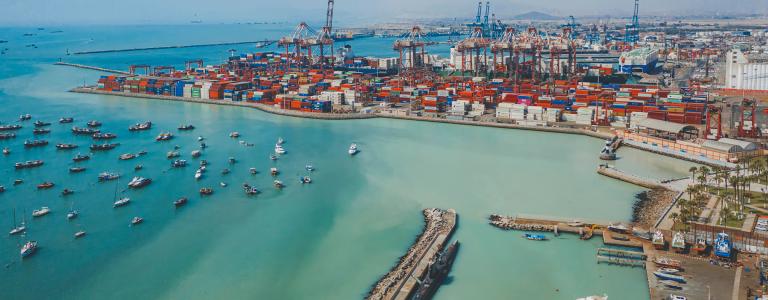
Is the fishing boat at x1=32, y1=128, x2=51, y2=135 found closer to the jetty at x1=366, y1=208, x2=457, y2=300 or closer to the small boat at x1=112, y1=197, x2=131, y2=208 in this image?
the small boat at x1=112, y1=197, x2=131, y2=208

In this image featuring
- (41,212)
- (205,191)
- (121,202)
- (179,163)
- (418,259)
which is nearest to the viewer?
(418,259)

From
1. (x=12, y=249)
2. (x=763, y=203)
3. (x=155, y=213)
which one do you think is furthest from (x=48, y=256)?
(x=763, y=203)

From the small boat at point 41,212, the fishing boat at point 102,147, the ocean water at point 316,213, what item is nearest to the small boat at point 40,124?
the ocean water at point 316,213

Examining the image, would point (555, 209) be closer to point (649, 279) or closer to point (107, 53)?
point (649, 279)

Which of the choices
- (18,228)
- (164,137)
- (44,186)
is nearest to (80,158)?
(44,186)

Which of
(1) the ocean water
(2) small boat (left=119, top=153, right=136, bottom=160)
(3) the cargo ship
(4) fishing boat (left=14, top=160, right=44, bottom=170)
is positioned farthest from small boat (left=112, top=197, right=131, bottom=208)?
(3) the cargo ship

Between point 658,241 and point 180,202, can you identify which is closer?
point 658,241

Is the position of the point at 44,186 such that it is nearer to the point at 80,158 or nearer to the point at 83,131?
the point at 80,158
